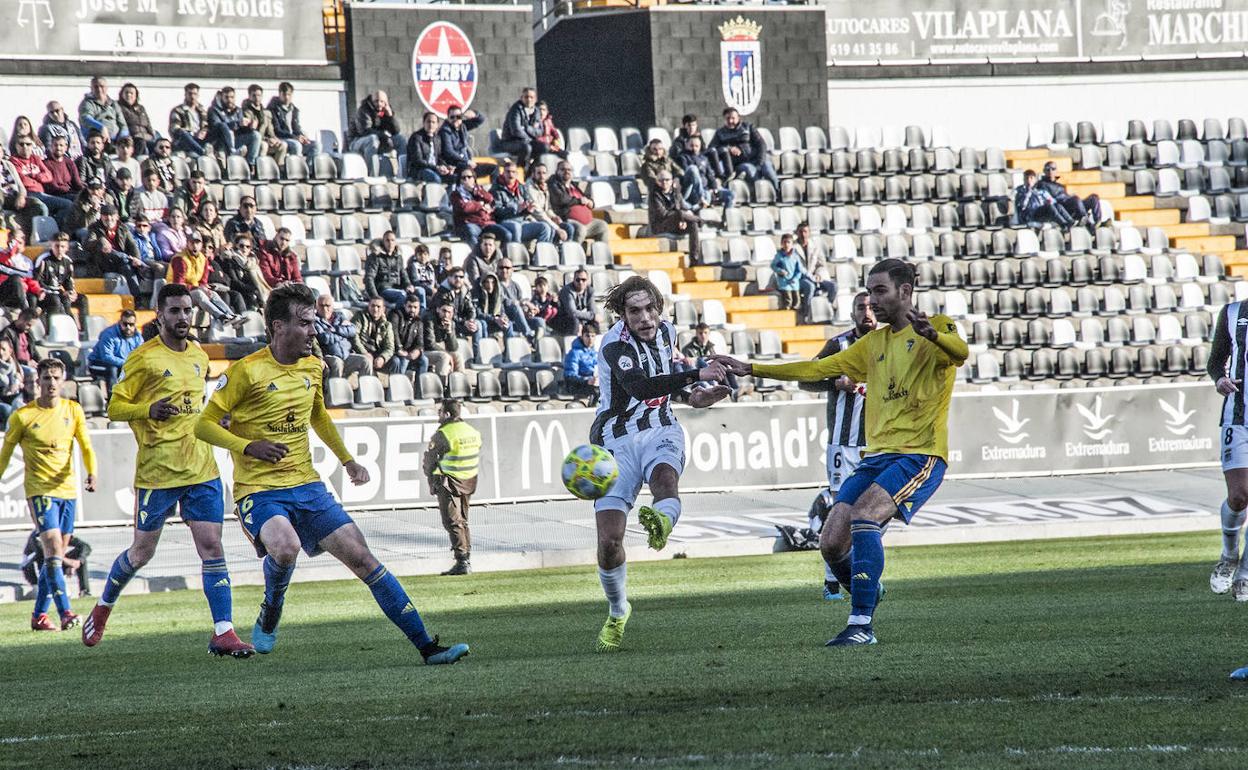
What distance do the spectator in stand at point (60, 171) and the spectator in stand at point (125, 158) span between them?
0.56 meters

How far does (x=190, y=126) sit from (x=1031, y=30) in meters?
17.5

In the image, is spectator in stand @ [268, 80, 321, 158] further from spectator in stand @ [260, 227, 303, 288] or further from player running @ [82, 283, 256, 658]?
player running @ [82, 283, 256, 658]

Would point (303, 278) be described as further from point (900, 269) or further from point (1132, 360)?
point (900, 269)

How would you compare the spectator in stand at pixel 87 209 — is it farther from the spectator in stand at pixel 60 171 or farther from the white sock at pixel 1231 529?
the white sock at pixel 1231 529

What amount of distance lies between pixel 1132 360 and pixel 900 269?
724 inches

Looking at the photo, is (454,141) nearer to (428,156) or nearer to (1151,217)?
(428,156)

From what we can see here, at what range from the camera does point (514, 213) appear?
84.9 feet

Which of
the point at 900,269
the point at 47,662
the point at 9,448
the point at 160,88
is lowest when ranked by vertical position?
the point at 47,662

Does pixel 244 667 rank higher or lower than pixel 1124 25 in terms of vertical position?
lower

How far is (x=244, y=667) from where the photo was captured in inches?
372

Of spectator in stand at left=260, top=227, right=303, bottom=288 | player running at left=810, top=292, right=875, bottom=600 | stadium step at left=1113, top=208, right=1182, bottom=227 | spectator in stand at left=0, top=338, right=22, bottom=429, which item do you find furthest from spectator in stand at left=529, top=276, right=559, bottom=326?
stadium step at left=1113, top=208, right=1182, bottom=227

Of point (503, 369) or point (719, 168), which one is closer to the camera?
point (503, 369)

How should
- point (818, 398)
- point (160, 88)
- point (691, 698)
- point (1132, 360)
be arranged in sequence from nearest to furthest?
point (691, 698) < point (818, 398) < point (1132, 360) < point (160, 88)

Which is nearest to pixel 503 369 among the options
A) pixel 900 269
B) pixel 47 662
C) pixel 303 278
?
pixel 303 278
